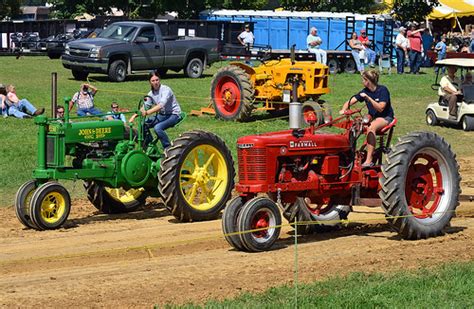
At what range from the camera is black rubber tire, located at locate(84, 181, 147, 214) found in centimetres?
1395

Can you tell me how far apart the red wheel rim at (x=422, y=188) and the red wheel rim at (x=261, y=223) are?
1808 mm

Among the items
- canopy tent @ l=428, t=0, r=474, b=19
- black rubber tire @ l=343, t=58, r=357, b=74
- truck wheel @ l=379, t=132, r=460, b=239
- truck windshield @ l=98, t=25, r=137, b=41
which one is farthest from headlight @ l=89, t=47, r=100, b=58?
canopy tent @ l=428, t=0, r=474, b=19

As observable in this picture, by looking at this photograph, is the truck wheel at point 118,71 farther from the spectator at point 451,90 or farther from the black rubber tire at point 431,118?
the spectator at point 451,90

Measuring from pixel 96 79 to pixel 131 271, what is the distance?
22532 millimetres

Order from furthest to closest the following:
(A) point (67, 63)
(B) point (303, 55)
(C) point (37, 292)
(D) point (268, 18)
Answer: (D) point (268, 18), (B) point (303, 55), (A) point (67, 63), (C) point (37, 292)

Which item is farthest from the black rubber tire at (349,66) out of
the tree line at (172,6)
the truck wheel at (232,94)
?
the tree line at (172,6)

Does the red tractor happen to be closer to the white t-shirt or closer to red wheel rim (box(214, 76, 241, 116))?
red wheel rim (box(214, 76, 241, 116))

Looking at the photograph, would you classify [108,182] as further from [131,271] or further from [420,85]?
[420,85]

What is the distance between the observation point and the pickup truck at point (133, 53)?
30.5 meters

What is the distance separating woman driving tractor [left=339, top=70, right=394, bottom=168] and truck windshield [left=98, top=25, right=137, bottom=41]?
20284mm

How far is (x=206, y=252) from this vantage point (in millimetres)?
10820

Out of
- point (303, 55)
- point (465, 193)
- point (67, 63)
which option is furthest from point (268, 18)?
point (465, 193)

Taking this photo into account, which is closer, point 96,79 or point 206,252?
point 206,252

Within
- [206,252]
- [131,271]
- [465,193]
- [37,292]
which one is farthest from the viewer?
[465,193]
